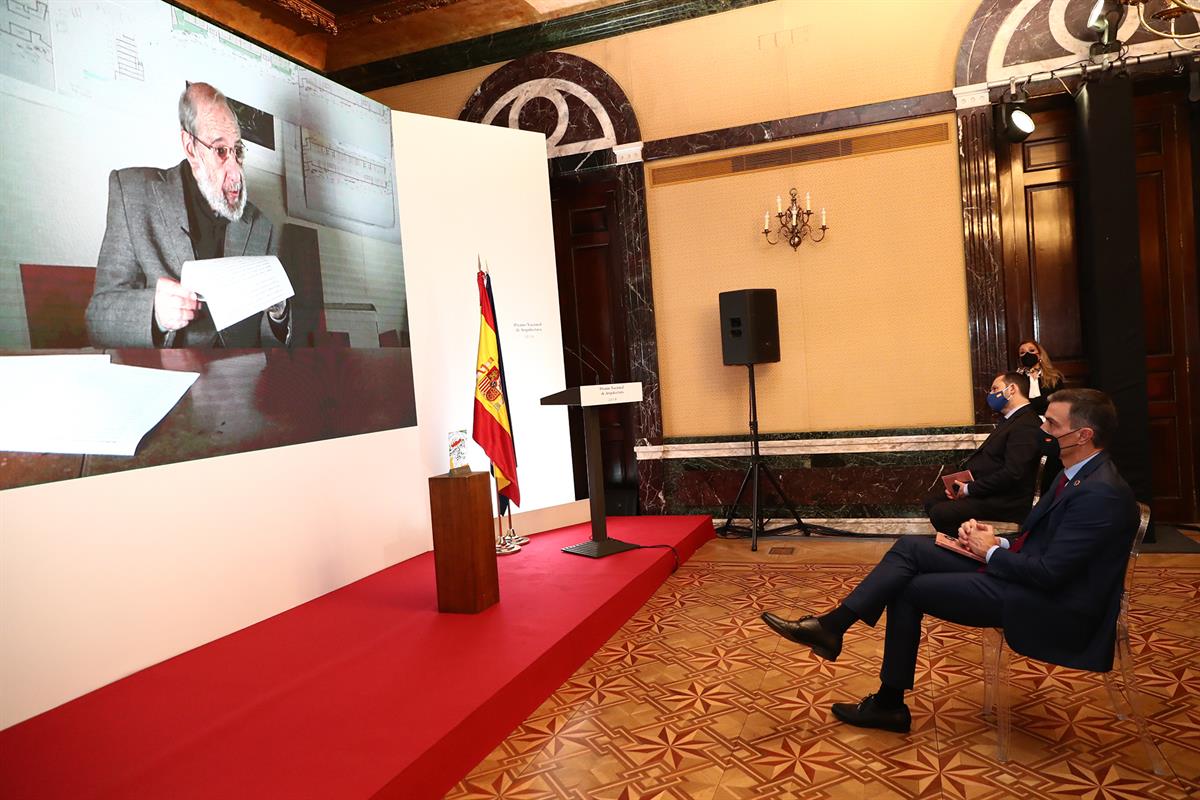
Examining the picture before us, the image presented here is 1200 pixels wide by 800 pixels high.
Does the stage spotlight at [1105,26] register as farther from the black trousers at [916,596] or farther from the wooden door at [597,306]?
the black trousers at [916,596]

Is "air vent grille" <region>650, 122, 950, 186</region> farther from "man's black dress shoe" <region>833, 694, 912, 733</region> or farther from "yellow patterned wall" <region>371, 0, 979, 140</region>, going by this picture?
"man's black dress shoe" <region>833, 694, 912, 733</region>

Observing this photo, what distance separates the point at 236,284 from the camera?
12.6 feet

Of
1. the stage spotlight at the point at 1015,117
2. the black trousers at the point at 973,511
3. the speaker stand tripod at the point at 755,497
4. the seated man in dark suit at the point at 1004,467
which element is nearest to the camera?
the seated man in dark suit at the point at 1004,467

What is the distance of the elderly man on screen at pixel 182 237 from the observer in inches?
130

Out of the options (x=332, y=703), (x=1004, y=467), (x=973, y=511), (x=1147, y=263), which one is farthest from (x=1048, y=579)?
(x=1147, y=263)

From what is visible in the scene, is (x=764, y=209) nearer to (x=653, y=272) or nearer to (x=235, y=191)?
(x=653, y=272)

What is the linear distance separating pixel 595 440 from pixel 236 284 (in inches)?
84.8

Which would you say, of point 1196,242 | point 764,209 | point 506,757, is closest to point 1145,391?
point 1196,242

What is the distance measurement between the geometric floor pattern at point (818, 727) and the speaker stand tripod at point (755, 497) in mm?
1507

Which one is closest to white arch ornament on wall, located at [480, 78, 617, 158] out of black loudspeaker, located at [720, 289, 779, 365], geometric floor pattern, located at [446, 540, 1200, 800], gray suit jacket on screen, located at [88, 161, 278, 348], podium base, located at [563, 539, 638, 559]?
black loudspeaker, located at [720, 289, 779, 365]

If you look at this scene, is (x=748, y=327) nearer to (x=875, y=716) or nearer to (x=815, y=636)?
(x=815, y=636)

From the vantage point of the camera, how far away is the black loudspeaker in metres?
5.48

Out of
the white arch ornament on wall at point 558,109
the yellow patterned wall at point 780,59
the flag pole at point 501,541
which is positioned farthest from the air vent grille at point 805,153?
the flag pole at point 501,541

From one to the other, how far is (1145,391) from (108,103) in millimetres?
5619
